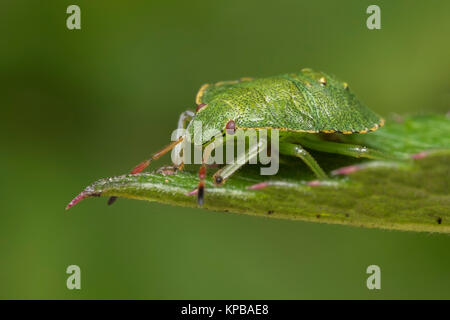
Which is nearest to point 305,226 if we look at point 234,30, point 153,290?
point 153,290

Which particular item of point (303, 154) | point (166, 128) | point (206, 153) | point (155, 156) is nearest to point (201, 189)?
point (206, 153)

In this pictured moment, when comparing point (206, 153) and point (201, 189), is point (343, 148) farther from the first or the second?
point (201, 189)

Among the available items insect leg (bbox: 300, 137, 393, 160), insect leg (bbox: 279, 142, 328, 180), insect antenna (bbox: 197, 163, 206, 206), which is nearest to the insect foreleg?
insect antenna (bbox: 197, 163, 206, 206)

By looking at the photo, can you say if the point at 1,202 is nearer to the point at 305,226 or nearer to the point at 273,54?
the point at 305,226

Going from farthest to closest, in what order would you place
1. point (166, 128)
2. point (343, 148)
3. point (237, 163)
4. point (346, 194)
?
point (166, 128), point (343, 148), point (237, 163), point (346, 194)

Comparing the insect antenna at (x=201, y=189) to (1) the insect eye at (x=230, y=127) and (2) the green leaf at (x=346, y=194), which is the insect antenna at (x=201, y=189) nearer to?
(2) the green leaf at (x=346, y=194)

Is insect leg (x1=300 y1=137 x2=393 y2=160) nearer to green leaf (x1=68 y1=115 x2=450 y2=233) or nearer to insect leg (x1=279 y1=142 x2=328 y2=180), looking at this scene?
insect leg (x1=279 y1=142 x2=328 y2=180)

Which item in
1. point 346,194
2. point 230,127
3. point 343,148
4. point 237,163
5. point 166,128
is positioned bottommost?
point 346,194

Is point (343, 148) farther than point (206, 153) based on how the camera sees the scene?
Yes
